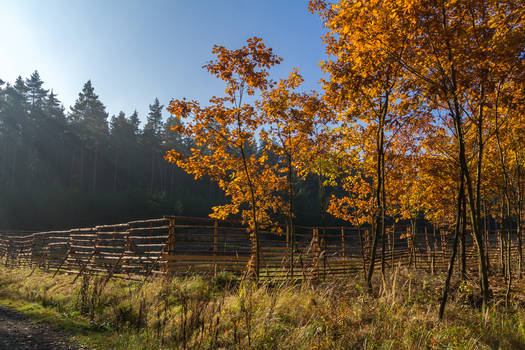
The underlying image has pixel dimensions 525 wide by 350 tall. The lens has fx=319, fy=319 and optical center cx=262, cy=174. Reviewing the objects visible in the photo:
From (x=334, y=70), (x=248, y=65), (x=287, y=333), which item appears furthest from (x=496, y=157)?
(x=287, y=333)

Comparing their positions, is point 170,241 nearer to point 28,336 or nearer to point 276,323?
point 28,336

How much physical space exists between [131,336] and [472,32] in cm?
712

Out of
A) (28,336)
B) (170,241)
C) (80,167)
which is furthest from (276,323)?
(80,167)

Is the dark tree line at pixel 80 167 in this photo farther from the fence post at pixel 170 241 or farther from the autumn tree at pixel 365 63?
the autumn tree at pixel 365 63

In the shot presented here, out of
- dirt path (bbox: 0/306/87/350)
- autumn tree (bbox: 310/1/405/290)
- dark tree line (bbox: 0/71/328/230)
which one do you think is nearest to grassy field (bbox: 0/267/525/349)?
dirt path (bbox: 0/306/87/350)

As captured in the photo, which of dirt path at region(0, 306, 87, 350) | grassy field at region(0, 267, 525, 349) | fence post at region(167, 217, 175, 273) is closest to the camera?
grassy field at region(0, 267, 525, 349)

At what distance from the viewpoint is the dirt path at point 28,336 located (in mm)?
4559

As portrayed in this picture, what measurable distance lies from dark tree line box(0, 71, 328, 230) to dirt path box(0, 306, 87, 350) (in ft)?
110

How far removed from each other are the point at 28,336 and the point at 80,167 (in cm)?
4566

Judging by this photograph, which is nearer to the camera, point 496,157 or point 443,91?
point 443,91

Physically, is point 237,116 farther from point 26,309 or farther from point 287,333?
point 26,309

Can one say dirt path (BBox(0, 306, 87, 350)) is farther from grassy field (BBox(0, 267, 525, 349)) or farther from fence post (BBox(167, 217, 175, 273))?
fence post (BBox(167, 217, 175, 273))

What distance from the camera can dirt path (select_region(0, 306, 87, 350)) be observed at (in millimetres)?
4559

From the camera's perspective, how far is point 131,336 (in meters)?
4.59
